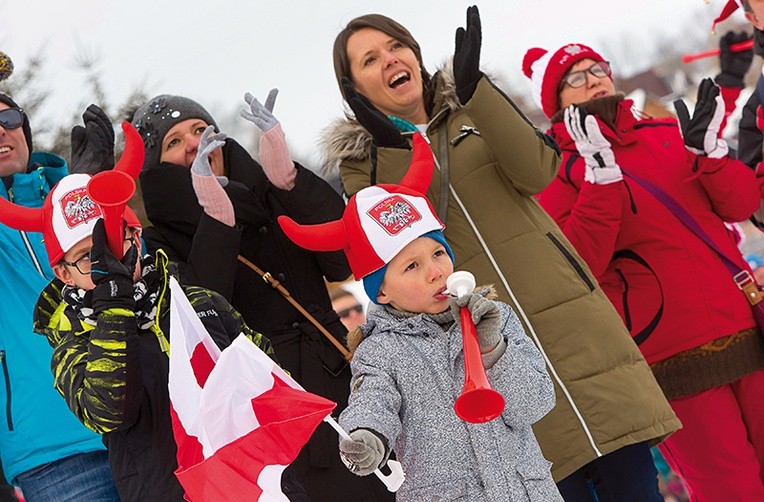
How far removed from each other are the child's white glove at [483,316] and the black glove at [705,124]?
1763mm

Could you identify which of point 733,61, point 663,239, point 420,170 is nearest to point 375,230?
point 420,170

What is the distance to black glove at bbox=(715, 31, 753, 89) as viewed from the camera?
4879 millimetres

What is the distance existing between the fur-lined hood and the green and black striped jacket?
101cm

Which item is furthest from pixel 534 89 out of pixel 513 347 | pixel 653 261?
pixel 513 347

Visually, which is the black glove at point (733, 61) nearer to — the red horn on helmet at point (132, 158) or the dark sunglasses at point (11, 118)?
the red horn on helmet at point (132, 158)

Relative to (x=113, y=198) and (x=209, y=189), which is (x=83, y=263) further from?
(x=209, y=189)

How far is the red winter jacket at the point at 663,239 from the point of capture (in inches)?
167

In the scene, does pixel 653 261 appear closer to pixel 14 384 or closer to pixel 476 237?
pixel 476 237

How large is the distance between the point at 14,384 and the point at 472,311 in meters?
1.64

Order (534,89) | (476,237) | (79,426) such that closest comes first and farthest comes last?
(79,426)
(476,237)
(534,89)

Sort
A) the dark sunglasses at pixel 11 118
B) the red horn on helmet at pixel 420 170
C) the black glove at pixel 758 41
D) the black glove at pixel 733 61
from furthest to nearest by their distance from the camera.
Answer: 1. the black glove at pixel 733 61
2. the black glove at pixel 758 41
3. the dark sunglasses at pixel 11 118
4. the red horn on helmet at pixel 420 170

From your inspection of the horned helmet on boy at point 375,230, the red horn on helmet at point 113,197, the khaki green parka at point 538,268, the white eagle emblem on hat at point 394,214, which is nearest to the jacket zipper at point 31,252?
the red horn on helmet at point 113,197

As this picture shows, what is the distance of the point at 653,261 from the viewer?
4344mm

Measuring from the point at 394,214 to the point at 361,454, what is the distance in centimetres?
77
